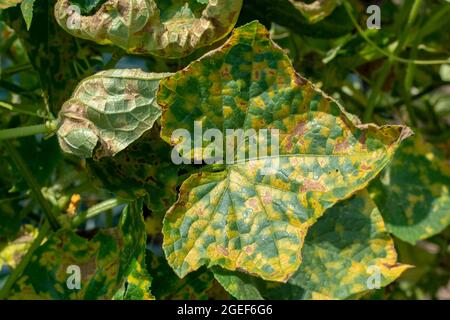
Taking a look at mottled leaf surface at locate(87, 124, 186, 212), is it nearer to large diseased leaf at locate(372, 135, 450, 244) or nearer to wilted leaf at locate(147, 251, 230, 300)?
wilted leaf at locate(147, 251, 230, 300)

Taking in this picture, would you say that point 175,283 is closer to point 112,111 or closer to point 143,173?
point 143,173

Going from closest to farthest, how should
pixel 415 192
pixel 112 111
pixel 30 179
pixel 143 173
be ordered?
pixel 112 111 < pixel 143 173 < pixel 30 179 < pixel 415 192

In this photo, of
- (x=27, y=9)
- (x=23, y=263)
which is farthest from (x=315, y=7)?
(x=23, y=263)

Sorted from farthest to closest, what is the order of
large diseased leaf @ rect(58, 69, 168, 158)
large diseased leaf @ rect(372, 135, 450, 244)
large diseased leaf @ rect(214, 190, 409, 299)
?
1. large diseased leaf @ rect(372, 135, 450, 244)
2. large diseased leaf @ rect(214, 190, 409, 299)
3. large diseased leaf @ rect(58, 69, 168, 158)

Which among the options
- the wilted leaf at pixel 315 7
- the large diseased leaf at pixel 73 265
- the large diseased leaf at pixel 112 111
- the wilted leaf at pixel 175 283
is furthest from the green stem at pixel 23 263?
the wilted leaf at pixel 315 7

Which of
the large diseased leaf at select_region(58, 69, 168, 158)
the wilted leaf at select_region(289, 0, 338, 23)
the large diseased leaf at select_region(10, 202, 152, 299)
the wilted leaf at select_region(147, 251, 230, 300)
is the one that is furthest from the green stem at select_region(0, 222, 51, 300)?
the wilted leaf at select_region(289, 0, 338, 23)

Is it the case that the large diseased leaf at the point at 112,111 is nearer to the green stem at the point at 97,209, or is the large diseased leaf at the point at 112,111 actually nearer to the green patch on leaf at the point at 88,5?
the green patch on leaf at the point at 88,5
